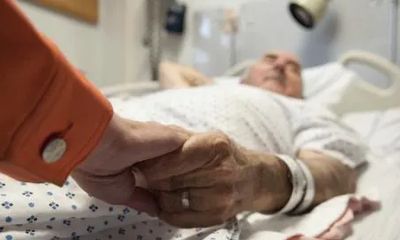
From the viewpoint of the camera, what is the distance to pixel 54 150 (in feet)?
1.66

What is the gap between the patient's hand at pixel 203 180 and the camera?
26.6 inches

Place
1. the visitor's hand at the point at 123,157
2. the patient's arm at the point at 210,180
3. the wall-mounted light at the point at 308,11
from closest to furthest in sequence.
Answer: the visitor's hand at the point at 123,157, the patient's arm at the point at 210,180, the wall-mounted light at the point at 308,11

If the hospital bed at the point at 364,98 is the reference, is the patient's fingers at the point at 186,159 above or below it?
above

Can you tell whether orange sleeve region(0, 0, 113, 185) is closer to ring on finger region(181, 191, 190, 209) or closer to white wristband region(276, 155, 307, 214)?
ring on finger region(181, 191, 190, 209)

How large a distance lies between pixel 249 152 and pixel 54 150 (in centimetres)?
41

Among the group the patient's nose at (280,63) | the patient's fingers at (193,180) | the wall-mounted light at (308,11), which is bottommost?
the patient's nose at (280,63)

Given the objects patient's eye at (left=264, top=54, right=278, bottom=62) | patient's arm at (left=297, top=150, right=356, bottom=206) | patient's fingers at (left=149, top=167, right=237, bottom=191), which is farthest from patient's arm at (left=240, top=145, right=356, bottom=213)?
patient's eye at (left=264, top=54, right=278, bottom=62)

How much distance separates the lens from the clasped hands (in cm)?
61

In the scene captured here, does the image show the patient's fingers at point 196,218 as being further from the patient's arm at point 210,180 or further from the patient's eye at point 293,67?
the patient's eye at point 293,67

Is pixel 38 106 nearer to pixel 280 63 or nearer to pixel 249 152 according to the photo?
pixel 249 152

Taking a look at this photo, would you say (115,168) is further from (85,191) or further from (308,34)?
(308,34)

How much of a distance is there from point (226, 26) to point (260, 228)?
167 cm

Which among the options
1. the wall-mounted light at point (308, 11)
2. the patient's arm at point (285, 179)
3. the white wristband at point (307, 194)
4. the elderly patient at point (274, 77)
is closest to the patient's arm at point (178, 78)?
the elderly patient at point (274, 77)

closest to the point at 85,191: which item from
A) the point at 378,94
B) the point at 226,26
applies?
the point at 378,94
